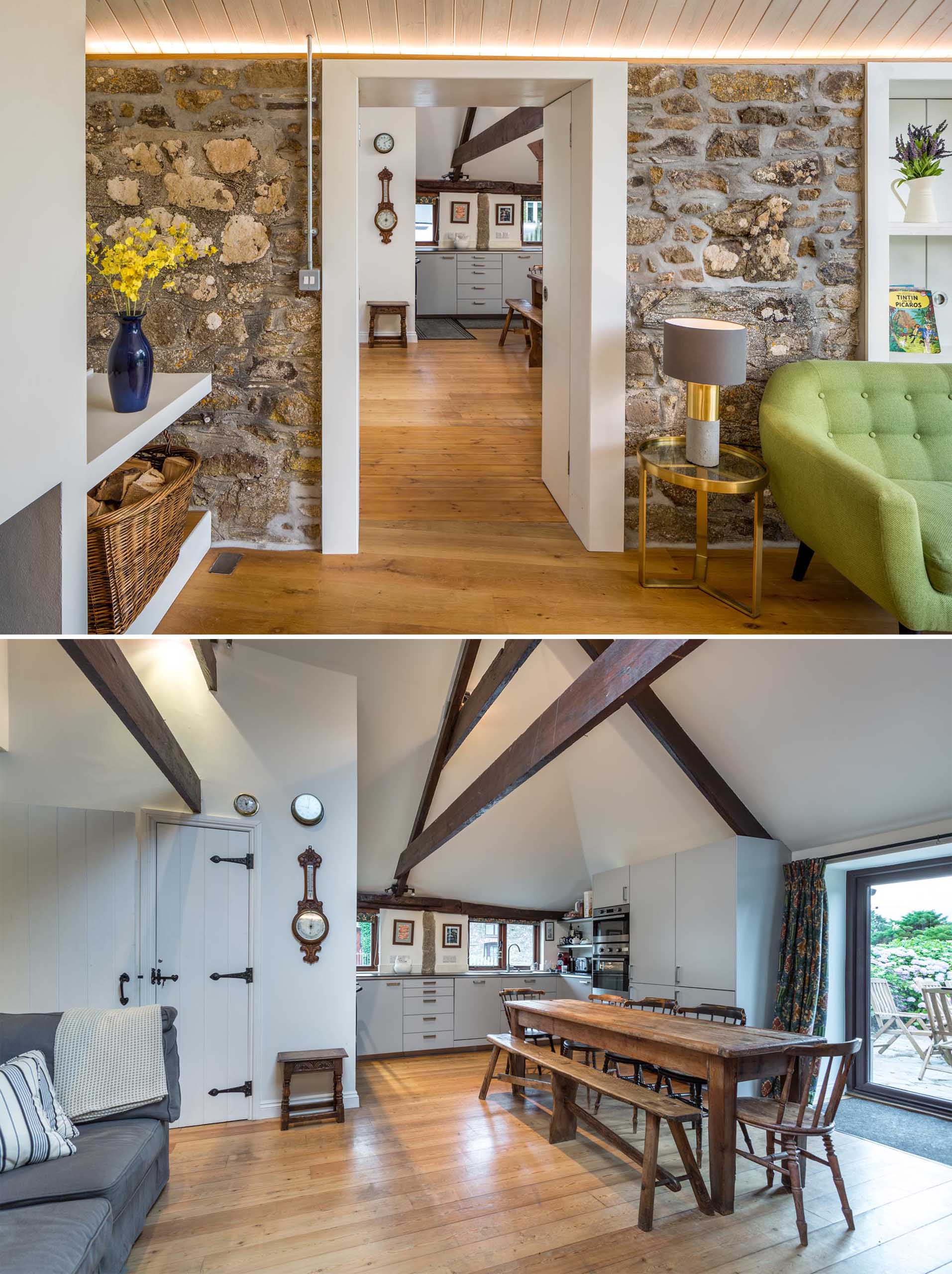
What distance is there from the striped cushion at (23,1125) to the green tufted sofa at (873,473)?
3191 millimetres

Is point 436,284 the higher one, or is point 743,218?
point 436,284

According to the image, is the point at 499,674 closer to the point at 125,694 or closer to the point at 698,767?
the point at 125,694

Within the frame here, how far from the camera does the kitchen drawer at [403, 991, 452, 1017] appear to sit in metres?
8.58

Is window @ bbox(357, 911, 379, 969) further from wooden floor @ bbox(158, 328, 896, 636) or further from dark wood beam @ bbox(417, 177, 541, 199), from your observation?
dark wood beam @ bbox(417, 177, 541, 199)

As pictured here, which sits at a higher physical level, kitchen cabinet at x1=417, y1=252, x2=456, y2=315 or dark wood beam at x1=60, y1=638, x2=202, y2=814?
kitchen cabinet at x1=417, y1=252, x2=456, y2=315

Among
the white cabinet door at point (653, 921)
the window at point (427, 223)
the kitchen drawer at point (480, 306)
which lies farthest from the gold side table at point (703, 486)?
the window at point (427, 223)

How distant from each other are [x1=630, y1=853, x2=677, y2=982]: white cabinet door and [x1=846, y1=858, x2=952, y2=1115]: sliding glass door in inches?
57.3

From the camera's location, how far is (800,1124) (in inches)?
125

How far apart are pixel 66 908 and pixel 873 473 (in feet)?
11.8

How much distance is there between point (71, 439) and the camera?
81.8 inches

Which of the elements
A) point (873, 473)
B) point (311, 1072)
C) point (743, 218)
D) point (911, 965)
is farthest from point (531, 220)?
point (311, 1072)

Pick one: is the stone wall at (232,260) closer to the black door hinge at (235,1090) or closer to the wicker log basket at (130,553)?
the wicker log basket at (130,553)

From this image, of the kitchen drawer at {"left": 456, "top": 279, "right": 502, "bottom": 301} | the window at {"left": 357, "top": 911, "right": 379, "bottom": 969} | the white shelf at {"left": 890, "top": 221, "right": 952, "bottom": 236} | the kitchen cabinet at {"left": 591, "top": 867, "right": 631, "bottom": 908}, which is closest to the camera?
the white shelf at {"left": 890, "top": 221, "right": 952, "bottom": 236}

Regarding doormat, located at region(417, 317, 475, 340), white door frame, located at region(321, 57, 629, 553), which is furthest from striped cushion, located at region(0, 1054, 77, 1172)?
doormat, located at region(417, 317, 475, 340)
